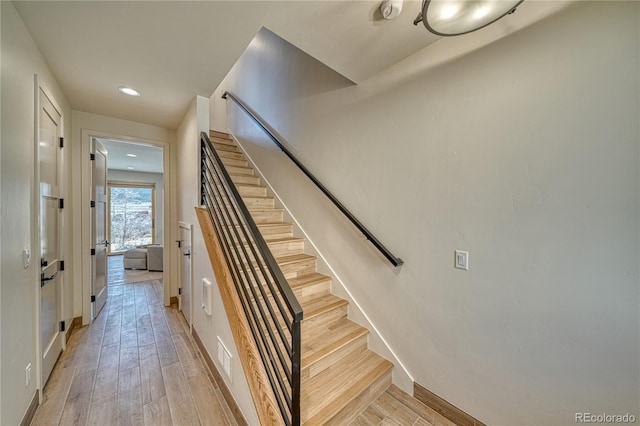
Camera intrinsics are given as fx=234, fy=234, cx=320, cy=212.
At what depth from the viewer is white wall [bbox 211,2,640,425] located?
1016mm

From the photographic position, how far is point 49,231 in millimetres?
1955

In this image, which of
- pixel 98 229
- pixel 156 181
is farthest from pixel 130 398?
pixel 156 181

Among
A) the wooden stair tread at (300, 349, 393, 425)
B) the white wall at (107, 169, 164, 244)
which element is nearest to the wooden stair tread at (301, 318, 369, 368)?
the wooden stair tread at (300, 349, 393, 425)

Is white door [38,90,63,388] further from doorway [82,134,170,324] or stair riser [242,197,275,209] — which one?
doorway [82,134,170,324]

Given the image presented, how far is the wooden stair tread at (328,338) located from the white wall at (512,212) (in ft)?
0.67

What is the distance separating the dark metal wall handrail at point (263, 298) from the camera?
3.47 ft

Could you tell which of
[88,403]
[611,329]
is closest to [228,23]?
[611,329]

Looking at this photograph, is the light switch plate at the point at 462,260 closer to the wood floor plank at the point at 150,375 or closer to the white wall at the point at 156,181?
the wood floor plank at the point at 150,375

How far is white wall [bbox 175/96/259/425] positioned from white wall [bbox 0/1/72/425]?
3.31ft

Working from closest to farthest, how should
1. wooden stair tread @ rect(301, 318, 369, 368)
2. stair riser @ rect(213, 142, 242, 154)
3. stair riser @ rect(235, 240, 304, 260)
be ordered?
wooden stair tread @ rect(301, 318, 369, 368), stair riser @ rect(235, 240, 304, 260), stair riser @ rect(213, 142, 242, 154)

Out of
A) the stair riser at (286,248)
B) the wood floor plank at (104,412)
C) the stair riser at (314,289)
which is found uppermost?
the stair riser at (286,248)

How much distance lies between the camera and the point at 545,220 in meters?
1.17

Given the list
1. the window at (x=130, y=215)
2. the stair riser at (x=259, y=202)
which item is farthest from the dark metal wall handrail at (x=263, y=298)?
the window at (x=130, y=215)

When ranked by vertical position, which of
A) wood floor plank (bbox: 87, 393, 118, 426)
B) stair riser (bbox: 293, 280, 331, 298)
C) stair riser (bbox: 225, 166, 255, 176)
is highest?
stair riser (bbox: 225, 166, 255, 176)
